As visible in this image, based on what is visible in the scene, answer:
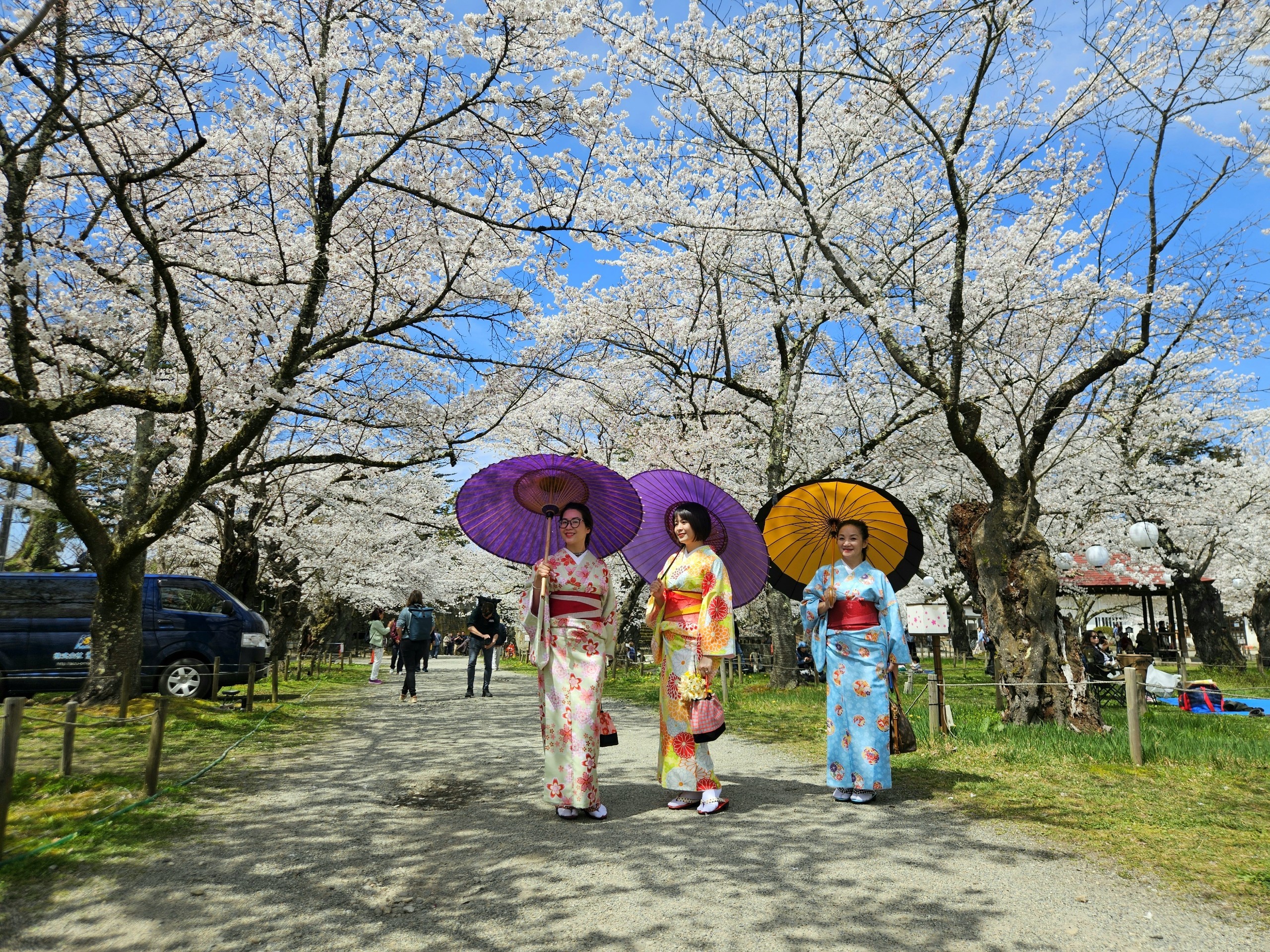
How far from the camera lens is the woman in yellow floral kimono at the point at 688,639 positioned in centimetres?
472

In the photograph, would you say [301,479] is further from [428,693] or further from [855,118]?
[855,118]

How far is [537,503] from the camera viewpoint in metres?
5.27

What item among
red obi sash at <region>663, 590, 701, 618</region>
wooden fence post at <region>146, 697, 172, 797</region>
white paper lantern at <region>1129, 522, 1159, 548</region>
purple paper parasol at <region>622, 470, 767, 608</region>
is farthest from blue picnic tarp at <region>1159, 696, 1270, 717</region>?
wooden fence post at <region>146, 697, 172, 797</region>

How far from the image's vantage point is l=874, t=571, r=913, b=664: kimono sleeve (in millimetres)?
4922

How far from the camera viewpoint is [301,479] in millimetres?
15859

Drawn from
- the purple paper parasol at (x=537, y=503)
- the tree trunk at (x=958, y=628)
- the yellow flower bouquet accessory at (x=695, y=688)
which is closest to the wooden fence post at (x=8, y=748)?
the purple paper parasol at (x=537, y=503)

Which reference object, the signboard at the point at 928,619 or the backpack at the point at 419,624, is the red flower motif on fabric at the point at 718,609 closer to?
the signboard at the point at 928,619

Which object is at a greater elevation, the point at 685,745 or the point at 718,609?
the point at 718,609

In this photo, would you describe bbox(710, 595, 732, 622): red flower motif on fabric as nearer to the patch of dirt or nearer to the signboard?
the patch of dirt

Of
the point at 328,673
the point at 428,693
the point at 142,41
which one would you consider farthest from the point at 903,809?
the point at 328,673

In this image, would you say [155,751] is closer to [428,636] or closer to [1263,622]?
[428,636]

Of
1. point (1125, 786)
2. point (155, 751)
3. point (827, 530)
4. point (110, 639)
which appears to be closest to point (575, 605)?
point (827, 530)

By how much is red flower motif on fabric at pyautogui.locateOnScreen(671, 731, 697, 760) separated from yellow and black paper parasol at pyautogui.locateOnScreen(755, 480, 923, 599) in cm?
139

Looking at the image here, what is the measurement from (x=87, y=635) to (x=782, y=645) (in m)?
11.0
